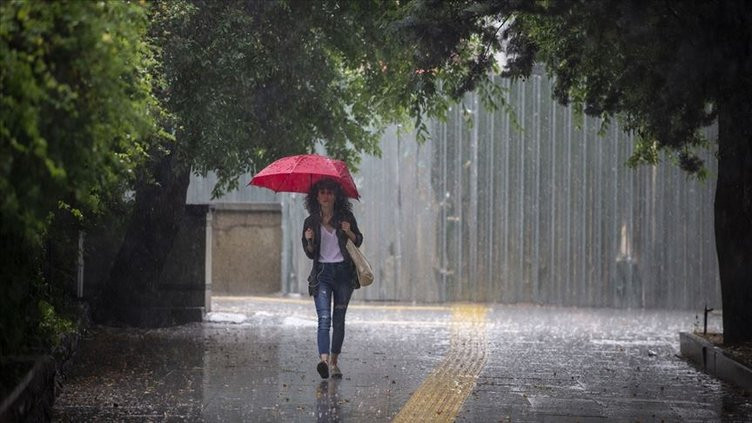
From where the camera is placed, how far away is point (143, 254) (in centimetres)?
1541

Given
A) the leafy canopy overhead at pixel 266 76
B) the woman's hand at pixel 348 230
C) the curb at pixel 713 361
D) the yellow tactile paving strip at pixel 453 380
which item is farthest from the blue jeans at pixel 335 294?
the curb at pixel 713 361

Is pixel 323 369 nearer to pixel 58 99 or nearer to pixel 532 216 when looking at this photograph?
pixel 58 99

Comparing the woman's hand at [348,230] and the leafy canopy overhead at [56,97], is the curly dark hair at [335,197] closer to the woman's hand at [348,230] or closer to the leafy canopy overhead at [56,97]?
the woman's hand at [348,230]

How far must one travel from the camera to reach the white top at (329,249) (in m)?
11.0

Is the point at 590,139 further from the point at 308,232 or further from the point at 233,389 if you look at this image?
the point at 233,389

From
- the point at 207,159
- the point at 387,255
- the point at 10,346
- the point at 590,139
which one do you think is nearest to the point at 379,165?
the point at 387,255

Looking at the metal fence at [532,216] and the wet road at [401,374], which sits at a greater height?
the metal fence at [532,216]

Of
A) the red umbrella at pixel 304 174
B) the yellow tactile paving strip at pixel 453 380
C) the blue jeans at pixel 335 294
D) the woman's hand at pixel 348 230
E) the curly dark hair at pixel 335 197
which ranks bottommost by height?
the yellow tactile paving strip at pixel 453 380

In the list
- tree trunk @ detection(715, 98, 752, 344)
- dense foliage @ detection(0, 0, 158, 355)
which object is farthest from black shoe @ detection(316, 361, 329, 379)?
tree trunk @ detection(715, 98, 752, 344)

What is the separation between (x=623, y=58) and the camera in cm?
1058

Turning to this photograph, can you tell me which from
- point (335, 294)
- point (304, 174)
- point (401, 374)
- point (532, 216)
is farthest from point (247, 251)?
point (335, 294)

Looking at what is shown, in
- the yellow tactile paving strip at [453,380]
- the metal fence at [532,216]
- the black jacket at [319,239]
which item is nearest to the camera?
the yellow tactile paving strip at [453,380]

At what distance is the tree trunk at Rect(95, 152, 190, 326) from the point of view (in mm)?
15102

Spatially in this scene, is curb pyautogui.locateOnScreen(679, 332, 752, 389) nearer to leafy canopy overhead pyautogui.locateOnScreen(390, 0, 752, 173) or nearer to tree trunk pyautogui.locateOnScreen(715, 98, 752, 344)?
tree trunk pyautogui.locateOnScreen(715, 98, 752, 344)
